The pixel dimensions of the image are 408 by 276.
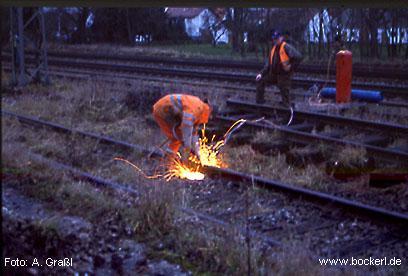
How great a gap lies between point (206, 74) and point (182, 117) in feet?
36.9

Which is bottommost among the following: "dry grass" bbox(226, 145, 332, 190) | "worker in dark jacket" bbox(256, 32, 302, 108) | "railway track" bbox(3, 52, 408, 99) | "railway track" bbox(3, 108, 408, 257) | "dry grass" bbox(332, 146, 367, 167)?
"railway track" bbox(3, 108, 408, 257)

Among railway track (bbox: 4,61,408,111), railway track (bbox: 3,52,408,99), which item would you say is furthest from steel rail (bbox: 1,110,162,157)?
railway track (bbox: 3,52,408,99)

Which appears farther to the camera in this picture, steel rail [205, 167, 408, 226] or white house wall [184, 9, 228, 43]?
white house wall [184, 9, 228, 43]

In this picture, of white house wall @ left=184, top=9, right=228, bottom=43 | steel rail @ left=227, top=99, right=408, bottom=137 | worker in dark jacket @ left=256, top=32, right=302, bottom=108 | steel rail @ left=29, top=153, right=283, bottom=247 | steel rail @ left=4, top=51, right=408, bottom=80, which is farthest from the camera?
white house wall @ left=184, top=9, right=228, bottom=43

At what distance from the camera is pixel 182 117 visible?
7.76 m

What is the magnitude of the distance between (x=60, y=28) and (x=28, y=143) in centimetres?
1983

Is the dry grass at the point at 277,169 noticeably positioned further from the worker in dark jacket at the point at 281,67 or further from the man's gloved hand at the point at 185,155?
the worker in dark jacket at the point at 281,67

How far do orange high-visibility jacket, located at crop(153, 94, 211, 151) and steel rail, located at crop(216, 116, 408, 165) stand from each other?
6.26ft

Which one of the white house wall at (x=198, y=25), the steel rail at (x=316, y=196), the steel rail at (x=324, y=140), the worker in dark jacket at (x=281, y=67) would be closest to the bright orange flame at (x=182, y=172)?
the steel rail at (x=316, y=196)

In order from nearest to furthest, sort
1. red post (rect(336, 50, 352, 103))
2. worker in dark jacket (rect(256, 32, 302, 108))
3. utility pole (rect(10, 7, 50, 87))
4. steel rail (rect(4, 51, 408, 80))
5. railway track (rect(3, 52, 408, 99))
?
worker in dark jacket (rect(256, 32, 302, 108)) → red post (rect(336, 50, 352, 103)) → railway track (rect(3, 52, 408, 99)) → utility pole (rect(10, 7, 50, 87)) → steel rail (rect(4, 51, 408, 80))

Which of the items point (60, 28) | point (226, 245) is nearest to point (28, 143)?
point (226, 245)

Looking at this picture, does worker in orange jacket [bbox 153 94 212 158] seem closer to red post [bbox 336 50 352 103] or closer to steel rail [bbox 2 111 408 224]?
steel rail [bbox 2 111 408 224]

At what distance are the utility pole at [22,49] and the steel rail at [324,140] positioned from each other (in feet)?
23.1

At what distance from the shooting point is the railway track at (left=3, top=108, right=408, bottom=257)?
229 inches
